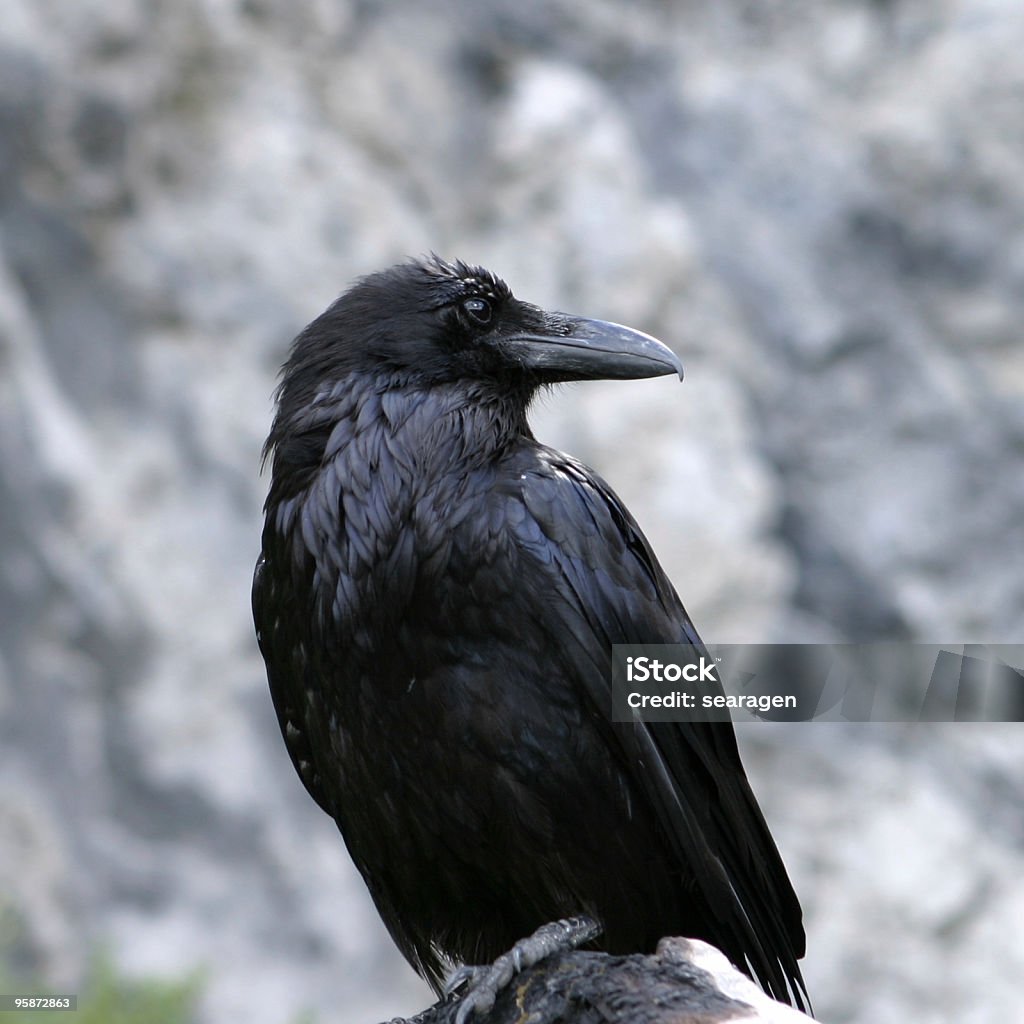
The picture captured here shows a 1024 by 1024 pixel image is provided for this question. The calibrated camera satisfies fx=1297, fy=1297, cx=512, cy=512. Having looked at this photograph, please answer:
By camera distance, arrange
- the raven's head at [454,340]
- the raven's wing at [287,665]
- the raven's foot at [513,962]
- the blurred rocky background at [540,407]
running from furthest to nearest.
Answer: the blurred rocky background at [540,407] < the raven's head at [454,340] < the raven's wing at [287,665] < the raven's foot at [513,962]

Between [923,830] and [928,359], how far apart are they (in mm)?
3101

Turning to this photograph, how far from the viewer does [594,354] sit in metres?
3.15

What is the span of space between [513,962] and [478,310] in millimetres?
1498

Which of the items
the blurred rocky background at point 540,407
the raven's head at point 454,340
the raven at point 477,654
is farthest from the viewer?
the blurred rocky background at point 540,407

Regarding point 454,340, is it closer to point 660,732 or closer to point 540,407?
point 660,732

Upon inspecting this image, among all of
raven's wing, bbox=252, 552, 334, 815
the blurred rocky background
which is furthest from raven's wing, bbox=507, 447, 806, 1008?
the blurred rocky background

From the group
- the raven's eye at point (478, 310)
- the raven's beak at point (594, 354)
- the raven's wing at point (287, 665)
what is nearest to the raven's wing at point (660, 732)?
the raven's beak at point (594, 354)

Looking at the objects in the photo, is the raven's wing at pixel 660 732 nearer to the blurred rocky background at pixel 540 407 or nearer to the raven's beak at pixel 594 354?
the raven's beak at pixel 594 354

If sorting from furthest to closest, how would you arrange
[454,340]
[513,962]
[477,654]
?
[454,340]
[477,654]
[513,962]

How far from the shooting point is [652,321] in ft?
28.5

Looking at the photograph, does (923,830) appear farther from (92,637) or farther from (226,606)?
(92,637)

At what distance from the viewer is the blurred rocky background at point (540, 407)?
7453 mm

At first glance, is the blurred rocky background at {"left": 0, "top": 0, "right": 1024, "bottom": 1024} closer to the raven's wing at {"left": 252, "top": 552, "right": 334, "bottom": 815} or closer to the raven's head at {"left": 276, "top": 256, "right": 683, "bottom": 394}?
the raven's wing at {"left": 252, "top": 552, "right": 334, "bottom": 815}

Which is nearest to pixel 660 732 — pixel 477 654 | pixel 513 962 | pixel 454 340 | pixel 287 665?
pixel 477 654
